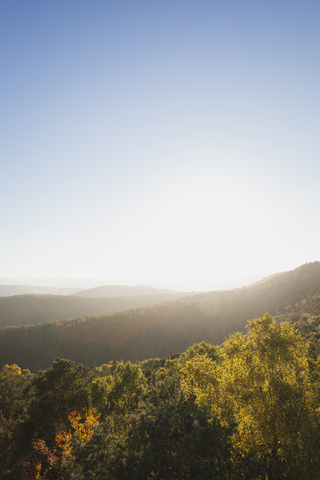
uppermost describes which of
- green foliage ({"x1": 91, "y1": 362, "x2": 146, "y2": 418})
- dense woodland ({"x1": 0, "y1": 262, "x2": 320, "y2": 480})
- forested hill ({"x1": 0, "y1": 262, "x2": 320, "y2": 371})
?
dense woodland ({"x1": 0, "y1": 262, "x2": 320, "y2": 480})

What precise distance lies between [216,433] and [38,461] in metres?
18.0

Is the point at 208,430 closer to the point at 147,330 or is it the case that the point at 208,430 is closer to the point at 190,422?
the point at 190,422

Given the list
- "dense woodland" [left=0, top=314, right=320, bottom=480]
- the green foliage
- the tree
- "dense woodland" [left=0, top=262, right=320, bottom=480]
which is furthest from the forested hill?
the tree

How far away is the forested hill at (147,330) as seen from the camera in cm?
11425

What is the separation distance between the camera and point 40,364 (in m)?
115

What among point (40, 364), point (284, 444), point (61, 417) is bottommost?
point (40, 364)

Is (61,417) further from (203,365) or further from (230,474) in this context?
(230,474)

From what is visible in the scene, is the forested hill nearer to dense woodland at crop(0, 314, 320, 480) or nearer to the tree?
dense woodland at crop(0, 314, 320, 480)

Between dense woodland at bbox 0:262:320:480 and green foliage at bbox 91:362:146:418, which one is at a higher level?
dense woodland at bbox 0:262:320:480

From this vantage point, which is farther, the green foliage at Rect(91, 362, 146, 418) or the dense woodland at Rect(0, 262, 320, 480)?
the green foliage at Rect(91, 362, 146, 418)

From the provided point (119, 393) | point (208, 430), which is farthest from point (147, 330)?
point (208, 430)

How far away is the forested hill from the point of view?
114250 millimetres

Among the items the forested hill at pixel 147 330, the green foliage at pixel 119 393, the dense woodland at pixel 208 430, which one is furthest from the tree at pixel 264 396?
the forested hill at pixel 147 330

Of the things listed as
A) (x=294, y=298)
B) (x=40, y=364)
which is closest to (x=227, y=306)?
(x=294, y=298)
